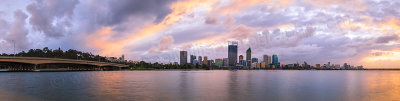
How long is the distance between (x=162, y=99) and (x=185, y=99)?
2568 millimetres

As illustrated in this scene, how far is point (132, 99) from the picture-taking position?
2959cm

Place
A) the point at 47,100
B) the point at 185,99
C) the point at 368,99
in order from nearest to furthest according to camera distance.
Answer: the point at 47,100, the point at 185,99, the point at 368,99

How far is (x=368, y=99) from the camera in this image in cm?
3275

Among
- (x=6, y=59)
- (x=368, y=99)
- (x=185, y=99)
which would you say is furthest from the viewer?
(x=6, y=59)

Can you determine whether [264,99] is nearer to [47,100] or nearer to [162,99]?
[162,99]

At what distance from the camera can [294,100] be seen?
1188 inches

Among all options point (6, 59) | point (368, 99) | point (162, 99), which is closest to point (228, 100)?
point (162, 99)

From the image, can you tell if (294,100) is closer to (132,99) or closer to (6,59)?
(132,99)

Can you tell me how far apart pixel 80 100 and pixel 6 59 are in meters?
129

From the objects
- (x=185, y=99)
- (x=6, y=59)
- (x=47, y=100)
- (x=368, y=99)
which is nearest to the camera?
(x=47, y=100)

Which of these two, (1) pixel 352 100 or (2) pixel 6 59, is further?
(2) pixel 6 59

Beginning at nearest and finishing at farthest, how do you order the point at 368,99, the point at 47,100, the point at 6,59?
1. the point at 47,100
2. the point at 368,99
3. the point at 6,59

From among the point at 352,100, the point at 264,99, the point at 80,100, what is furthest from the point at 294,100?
the point at 80,100

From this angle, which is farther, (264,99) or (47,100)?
(264,99)
